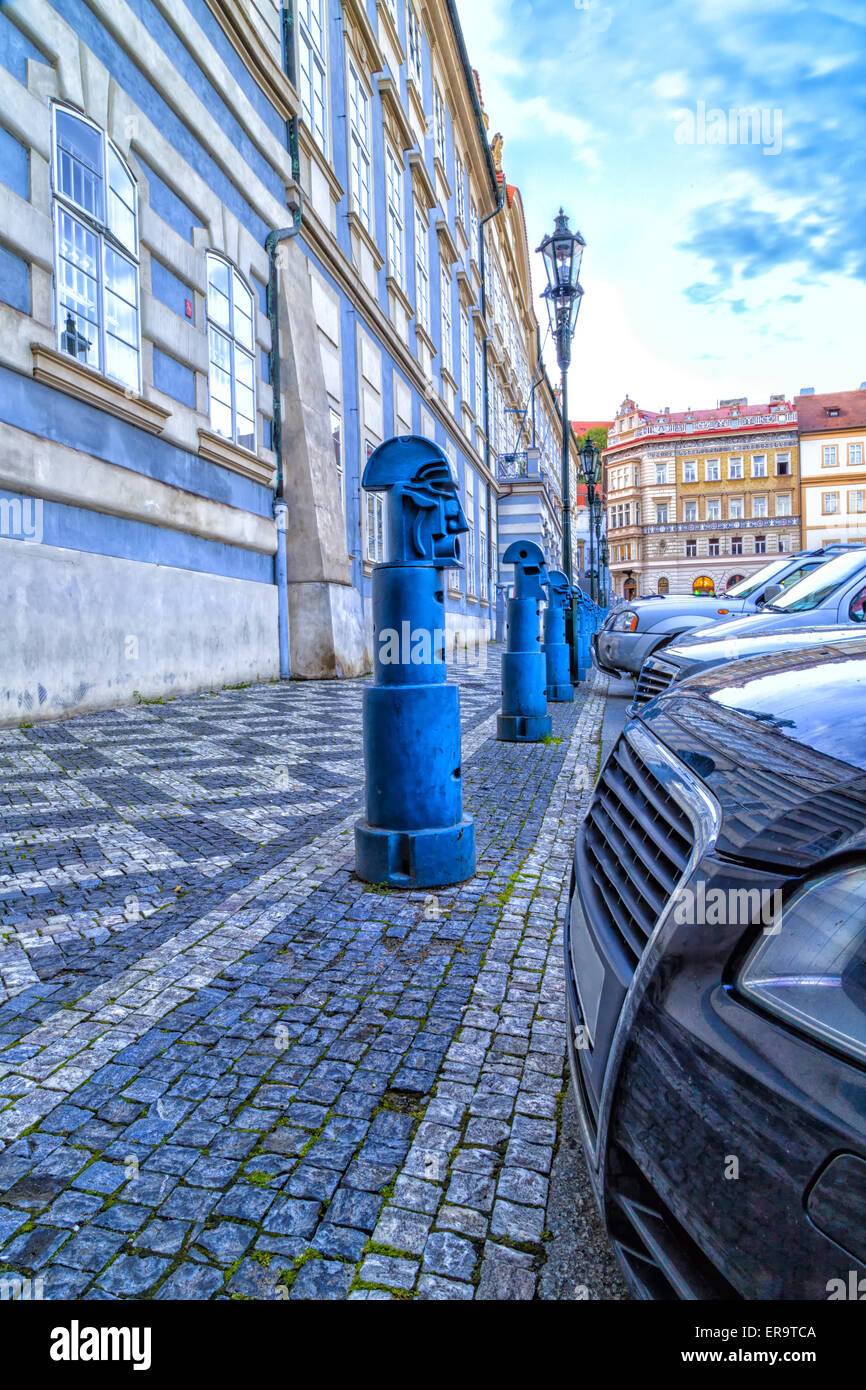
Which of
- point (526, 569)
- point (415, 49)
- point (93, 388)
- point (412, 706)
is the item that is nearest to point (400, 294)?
point (415, 49)

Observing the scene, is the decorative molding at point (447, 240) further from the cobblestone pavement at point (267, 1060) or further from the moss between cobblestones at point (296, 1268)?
the moss between cobblestones at point (296, 1268)

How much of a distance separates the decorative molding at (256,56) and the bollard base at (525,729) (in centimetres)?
945

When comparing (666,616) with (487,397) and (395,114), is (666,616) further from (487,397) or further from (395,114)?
(487,397)

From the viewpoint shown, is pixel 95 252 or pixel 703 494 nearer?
pixel 95 252

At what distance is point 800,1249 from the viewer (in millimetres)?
899

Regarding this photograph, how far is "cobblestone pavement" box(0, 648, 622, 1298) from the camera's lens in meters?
1.59

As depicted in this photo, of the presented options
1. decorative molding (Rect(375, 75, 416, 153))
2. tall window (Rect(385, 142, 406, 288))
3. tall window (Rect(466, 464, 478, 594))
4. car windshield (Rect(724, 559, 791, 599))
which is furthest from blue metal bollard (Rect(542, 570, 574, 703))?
tall window (Rect(466, 464, 478, 594))

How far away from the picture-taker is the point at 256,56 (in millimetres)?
11312

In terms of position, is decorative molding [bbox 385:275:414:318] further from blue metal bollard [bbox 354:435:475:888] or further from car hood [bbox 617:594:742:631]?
blue metal bollard [bbox 354:435:475:888]

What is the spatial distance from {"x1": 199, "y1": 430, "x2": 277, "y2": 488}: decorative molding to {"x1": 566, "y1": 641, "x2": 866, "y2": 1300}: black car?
31.3 ft

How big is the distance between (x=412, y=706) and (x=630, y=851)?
199cm

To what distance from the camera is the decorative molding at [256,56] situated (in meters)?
10.5

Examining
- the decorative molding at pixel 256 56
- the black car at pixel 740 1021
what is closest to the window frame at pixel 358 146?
the decorative molding at pixel 256 56
